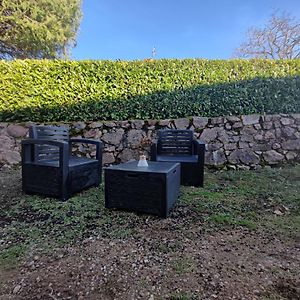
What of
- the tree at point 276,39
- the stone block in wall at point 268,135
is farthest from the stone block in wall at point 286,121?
the tree at point 276,39

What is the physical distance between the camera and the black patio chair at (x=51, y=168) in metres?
2.56

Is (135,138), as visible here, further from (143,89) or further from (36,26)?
(36,26)

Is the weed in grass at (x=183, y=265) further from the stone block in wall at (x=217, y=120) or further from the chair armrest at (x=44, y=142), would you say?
the stone block in wall at (x=217, y=120)

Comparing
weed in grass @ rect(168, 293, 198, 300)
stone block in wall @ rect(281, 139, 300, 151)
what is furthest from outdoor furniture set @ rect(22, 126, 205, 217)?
stone block in wall @ rect(281, 139, 300, 151)

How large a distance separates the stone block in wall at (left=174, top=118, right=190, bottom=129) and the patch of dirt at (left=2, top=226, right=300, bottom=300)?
2.72 metres

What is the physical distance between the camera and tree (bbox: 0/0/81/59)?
731 centimetres

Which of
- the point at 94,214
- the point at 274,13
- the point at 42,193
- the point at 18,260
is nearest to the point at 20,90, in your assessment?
the point at 42,193

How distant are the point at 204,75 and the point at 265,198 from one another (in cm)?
266

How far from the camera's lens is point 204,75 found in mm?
4633

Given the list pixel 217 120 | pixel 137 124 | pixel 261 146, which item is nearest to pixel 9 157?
pixel 137 124

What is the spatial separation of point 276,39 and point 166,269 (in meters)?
12.0

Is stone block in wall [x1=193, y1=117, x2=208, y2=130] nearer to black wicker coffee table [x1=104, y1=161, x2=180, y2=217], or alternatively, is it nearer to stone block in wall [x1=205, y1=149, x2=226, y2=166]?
stone block in wall [x1=205, y1=149, x2=226, y2=166]

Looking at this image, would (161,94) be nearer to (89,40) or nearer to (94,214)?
(94,214)

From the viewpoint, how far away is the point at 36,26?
742 centimetres
